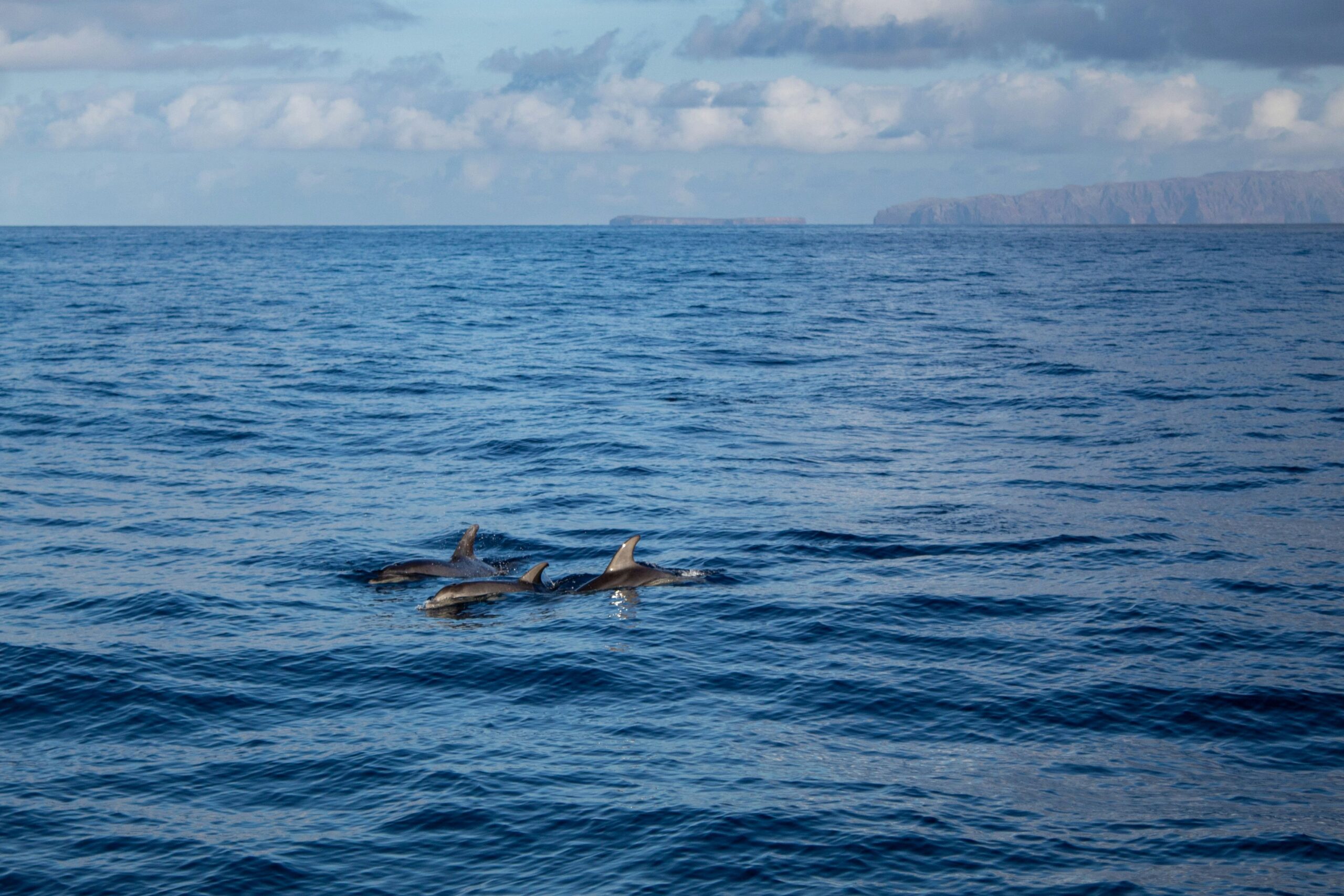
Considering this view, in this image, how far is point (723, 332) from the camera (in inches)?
2184

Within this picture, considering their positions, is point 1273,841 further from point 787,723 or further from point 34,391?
point 34,391

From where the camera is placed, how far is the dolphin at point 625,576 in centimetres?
1792

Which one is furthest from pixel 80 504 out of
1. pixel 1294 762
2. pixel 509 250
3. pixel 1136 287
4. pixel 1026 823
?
pixel 509 250

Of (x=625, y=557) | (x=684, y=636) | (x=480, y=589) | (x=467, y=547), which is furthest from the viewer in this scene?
→ (x=467, y=547)

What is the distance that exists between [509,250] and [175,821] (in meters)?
168

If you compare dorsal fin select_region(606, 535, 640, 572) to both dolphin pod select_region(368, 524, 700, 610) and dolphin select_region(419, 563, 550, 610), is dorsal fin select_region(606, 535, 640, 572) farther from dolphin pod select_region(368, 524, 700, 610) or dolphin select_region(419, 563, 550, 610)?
dolphin select_region(419, 563, 550, 610)

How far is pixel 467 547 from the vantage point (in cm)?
1856

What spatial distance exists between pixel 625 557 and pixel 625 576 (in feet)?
1.00

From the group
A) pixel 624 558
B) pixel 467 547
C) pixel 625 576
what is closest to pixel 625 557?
pixel 624 558

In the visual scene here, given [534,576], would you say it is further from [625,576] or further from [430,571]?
[430,571]

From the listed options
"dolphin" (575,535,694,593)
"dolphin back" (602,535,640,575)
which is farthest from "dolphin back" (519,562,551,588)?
"dolphin back" (602,535,640,575)

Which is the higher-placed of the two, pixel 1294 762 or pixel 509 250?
pixel 509 250

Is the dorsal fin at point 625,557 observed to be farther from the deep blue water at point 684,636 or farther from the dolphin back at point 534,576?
the dolphin back at point 534,576

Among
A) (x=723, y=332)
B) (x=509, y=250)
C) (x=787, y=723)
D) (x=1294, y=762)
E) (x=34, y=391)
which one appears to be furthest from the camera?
(x=509, y=250)
